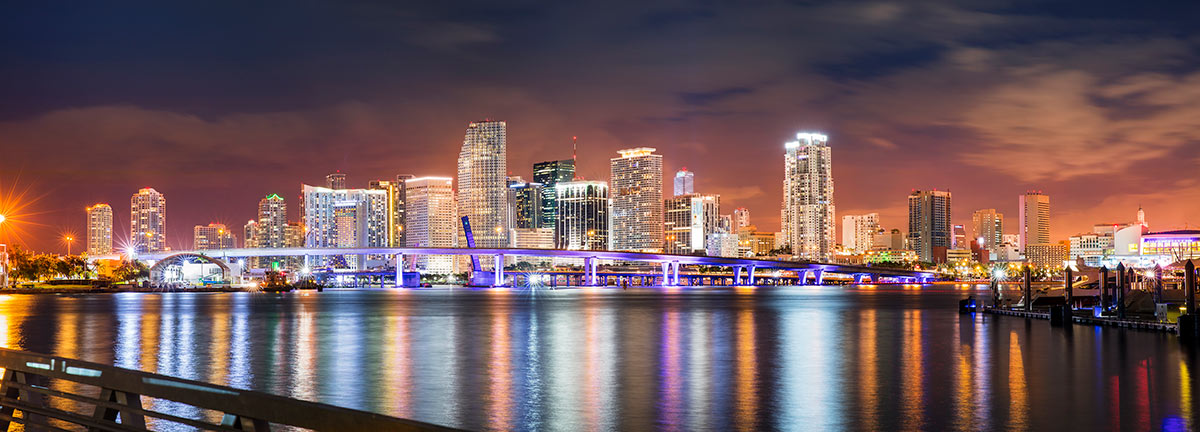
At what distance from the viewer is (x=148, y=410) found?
9.92m

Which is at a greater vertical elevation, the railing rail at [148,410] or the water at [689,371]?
the railing rail at [148,410]

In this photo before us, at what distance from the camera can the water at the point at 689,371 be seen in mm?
21203

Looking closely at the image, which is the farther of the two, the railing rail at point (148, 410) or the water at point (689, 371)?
the water at point (689, 371)

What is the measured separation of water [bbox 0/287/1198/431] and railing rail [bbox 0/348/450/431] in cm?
933

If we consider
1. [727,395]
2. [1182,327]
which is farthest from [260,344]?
[1182,327]

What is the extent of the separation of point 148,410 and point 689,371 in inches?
904

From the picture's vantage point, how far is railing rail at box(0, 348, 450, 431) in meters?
7.55

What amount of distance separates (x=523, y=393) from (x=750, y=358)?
547 inches

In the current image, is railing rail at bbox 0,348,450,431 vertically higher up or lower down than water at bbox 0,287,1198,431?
higher up

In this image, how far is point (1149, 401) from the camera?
80.1 ft

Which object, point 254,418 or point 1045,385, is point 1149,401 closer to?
point 1045,385

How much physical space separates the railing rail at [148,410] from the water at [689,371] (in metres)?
9.33

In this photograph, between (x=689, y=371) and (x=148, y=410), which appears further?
(x=689, y=371)

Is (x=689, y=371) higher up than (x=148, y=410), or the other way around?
(x=148, y=410)
